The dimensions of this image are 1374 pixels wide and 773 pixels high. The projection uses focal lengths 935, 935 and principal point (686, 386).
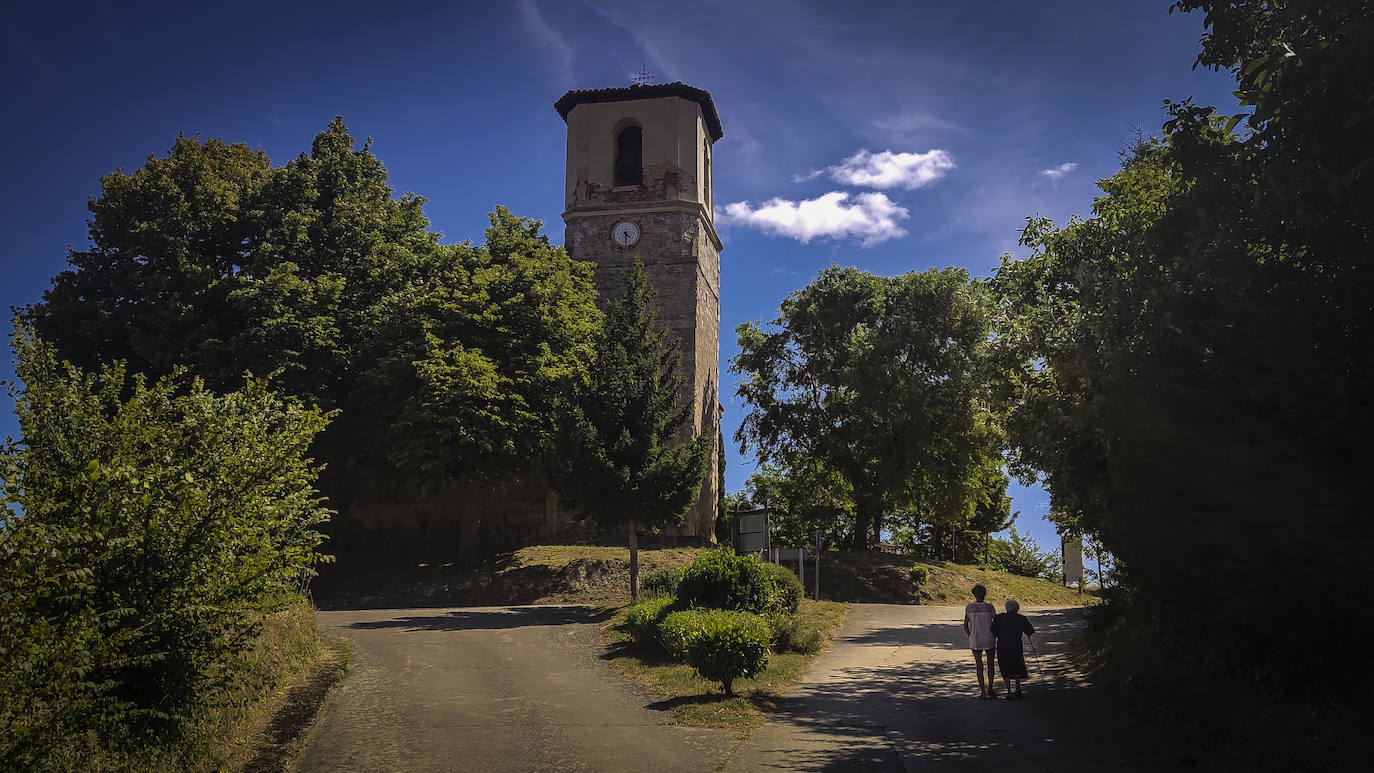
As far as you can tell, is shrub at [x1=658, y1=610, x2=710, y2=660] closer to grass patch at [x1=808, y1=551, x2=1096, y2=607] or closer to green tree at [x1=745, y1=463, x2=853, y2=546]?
grass patch at [x1=808, y1=551, x2=1096, y2=607]

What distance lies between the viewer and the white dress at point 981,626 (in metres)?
12.8

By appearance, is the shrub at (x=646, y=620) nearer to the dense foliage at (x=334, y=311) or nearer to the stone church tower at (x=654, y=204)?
the dense foliage at (x=334, y=311)

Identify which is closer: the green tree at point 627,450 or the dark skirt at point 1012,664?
the dark skirt at point 1012,664

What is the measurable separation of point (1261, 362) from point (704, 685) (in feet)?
26.7

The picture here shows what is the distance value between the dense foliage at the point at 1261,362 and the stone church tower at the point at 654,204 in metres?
26.1

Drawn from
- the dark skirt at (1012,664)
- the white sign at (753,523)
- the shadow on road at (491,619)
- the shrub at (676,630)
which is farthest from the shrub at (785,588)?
the dark skirt at (1012,664)

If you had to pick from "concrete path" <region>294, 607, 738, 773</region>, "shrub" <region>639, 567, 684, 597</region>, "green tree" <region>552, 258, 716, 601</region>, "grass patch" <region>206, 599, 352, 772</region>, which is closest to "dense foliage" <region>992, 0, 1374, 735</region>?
"concrete path" <region>294, 607, 738, 773</region>

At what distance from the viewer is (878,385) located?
33.6 m

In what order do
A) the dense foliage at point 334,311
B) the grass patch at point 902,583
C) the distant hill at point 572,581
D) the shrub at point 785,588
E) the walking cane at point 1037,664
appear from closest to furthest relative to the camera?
the walking cane at point 1037,664 → the shrub at point 785,588 → the distant hill at point 572,581 → the dense foliage at point 334,311 → the grass patch at point 902,583

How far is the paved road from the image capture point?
30.4 feet

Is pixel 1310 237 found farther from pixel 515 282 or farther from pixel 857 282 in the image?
pixel 857 282

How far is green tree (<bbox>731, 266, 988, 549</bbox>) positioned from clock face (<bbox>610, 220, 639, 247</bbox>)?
6.18m

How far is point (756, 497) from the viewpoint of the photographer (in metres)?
56.6

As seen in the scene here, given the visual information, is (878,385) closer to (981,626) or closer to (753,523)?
(753,523)
